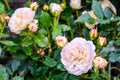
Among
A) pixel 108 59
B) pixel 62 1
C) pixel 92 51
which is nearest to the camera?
pixel 92 51

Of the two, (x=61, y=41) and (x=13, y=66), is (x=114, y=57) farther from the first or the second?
(x=13, y=66)

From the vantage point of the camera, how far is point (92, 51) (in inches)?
48.7

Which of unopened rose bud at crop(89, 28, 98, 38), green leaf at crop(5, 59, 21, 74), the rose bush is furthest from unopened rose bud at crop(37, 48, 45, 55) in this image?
unopened rose bud at crop(89, 28, 98, 38)

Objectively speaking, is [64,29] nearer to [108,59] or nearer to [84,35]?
[84,35]

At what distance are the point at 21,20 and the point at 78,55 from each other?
0.26 meters

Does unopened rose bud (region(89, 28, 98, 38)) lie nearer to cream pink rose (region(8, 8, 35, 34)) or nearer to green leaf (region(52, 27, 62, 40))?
green leaf (region(52, 27, 62, 40))

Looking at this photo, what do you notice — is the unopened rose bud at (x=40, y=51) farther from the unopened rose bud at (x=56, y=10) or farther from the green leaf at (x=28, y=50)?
the unopened rose bud at (x=56, y=10)

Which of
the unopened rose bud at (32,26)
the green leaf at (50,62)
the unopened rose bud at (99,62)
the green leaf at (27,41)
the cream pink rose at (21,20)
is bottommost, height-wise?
the green leaf at (50,62)

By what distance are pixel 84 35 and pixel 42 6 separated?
0.29 meters

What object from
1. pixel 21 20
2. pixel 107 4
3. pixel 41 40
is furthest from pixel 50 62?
pixel 107 4

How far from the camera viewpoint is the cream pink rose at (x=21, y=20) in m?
1.33

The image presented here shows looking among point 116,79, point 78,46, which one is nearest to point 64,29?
point 78,46

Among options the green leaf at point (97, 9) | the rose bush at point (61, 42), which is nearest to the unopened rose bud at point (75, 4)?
the rose bush at point (61, 42)

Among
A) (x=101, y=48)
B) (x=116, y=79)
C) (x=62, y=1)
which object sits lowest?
(x=116, y=79)
